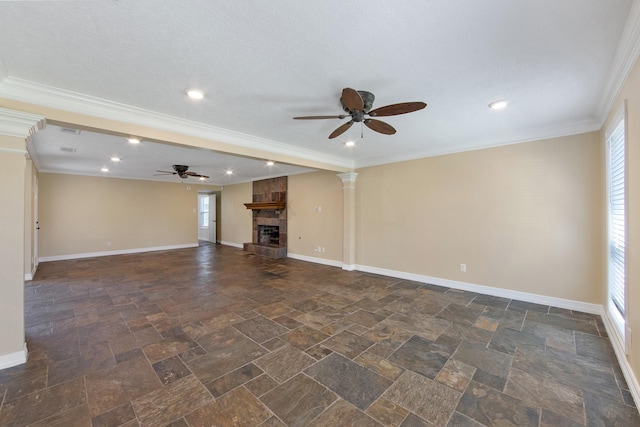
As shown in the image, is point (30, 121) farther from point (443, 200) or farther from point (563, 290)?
point (563, 290)

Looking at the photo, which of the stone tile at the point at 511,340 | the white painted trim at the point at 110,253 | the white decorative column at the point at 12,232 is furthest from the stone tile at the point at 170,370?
the white painted trim at the point at 110,253

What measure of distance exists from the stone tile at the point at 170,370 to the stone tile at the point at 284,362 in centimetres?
60

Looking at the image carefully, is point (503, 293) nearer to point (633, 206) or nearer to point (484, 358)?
point (484, 358)

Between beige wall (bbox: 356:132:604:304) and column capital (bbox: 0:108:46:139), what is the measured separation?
15.8 feet

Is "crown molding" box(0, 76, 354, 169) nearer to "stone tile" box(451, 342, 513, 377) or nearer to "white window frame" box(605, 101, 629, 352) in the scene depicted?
"stone tile" box(451, 342, 513, 377)

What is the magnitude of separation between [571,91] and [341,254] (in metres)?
4.66

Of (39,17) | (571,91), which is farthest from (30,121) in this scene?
(571,91)

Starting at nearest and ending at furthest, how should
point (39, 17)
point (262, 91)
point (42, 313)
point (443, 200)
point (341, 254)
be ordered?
point (39, 17) < point (262, 91) < point (42, 313) < point (443, 200) < point (341, 254)

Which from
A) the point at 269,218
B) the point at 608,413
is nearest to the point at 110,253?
the point at 269,218

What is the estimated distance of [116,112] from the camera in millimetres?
2693

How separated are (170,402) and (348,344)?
1.53 meters

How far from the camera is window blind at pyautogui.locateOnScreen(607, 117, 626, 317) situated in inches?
97.0

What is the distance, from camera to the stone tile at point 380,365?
2.14 metres

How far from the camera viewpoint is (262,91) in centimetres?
243
